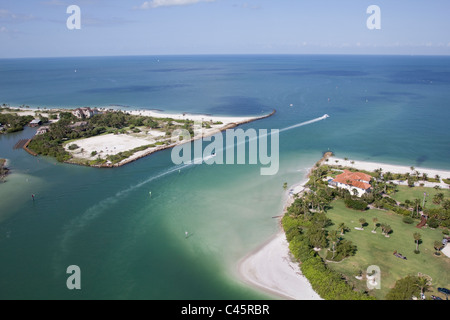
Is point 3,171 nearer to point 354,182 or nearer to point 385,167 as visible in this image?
point 354,182

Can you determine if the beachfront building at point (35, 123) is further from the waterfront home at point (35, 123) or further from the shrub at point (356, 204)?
the shrub at point (356, 204)

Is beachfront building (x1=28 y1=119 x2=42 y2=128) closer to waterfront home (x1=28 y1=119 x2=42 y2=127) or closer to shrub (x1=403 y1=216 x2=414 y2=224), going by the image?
waterfront home (x1=28 y1=119 x2=42 y2=127)

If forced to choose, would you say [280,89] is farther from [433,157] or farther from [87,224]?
[87,224]

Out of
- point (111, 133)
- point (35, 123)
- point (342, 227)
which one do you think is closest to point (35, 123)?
point (35, 123)

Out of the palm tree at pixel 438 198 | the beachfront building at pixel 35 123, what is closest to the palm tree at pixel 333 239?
the palm tree at pixel 438 198

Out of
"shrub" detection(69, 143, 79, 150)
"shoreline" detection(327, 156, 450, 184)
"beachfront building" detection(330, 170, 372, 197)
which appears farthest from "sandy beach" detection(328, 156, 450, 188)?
"shrub" detection(69, 143, 79, 150)

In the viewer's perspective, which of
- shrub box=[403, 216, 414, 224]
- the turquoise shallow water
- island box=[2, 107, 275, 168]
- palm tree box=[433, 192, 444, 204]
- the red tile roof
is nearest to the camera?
the turquoise shallow water

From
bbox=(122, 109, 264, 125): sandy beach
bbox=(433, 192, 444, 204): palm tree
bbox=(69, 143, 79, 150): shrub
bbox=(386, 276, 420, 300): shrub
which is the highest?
bbox=(122, 109, 264, 125): sandy beach
